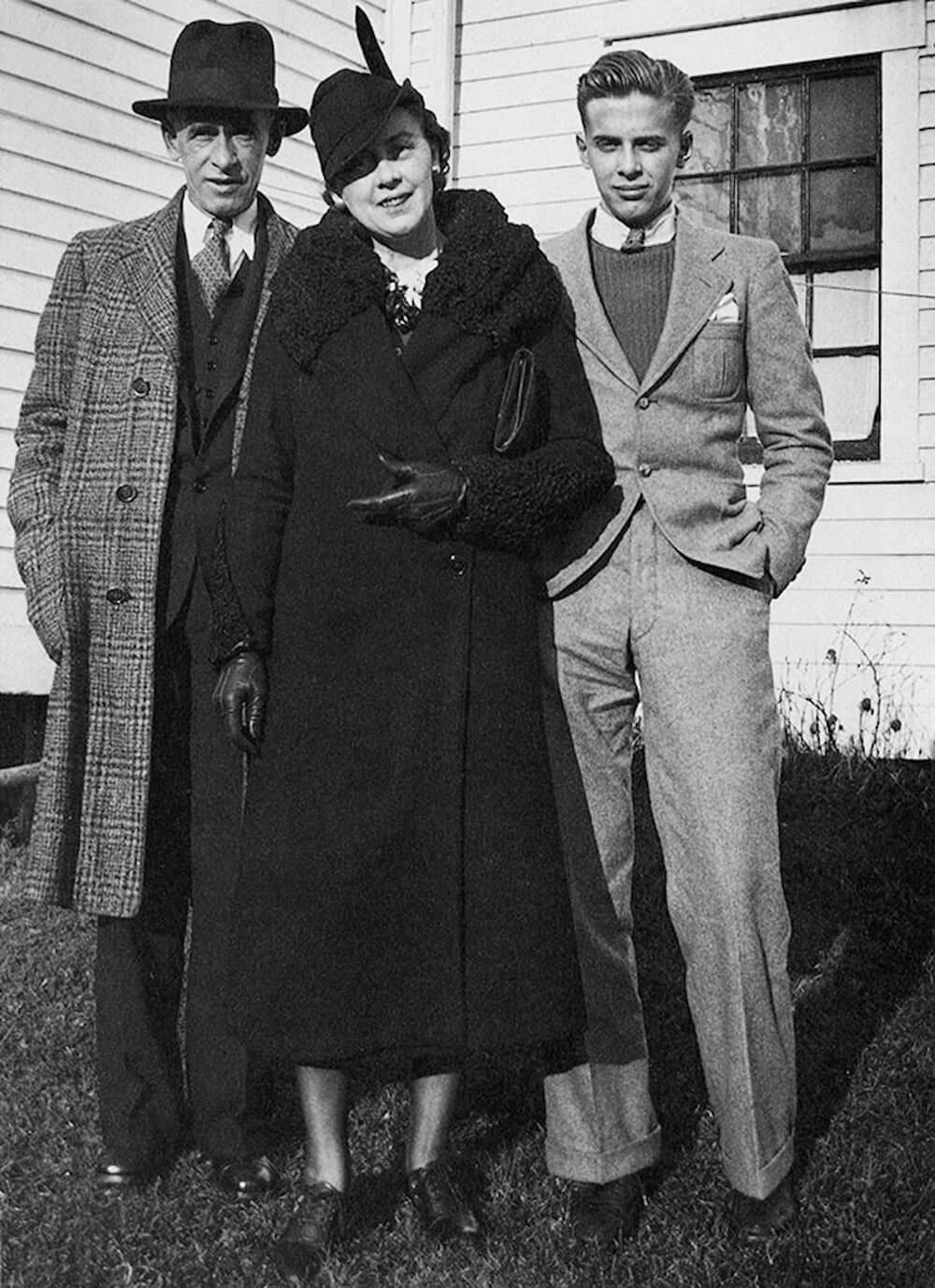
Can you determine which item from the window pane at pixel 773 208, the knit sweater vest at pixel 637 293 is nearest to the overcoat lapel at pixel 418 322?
the knit sweater vest at pixel 637 293

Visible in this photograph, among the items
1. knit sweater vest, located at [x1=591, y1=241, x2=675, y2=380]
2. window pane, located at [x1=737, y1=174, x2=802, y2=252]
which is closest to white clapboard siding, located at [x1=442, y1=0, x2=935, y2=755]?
window pane, located at [x1=737, y1=174, x2=802, y2=252]

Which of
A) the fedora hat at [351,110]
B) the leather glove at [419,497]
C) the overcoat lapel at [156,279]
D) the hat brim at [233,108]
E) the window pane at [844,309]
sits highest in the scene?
the window pane at [844,309]

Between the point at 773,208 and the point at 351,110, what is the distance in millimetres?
4678

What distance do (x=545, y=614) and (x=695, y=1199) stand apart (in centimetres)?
128

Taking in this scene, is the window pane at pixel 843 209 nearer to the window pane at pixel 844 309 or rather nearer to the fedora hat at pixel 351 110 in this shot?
the window pane at pixel 844 309

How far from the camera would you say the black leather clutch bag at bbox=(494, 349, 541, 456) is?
9.61 feet

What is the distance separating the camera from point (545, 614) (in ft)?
10.2

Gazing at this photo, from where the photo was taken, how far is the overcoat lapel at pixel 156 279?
340 cm

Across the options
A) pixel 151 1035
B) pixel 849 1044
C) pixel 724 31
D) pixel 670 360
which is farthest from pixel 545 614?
pixel 724 31

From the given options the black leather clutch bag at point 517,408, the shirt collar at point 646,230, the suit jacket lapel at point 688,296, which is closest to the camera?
the black leather clutch bag at point 517,408

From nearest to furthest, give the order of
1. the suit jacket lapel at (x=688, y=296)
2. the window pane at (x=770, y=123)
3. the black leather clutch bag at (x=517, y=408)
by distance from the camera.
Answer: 1. the black leather clutch bag at (x=517, y=408)
2. the suit jacket lapel at (x=688, y=296)
3. the window pane at (x=770, y=123)

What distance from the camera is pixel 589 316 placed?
3137 mm

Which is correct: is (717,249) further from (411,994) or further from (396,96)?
(411,994)

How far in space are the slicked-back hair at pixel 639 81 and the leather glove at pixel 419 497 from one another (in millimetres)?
810
